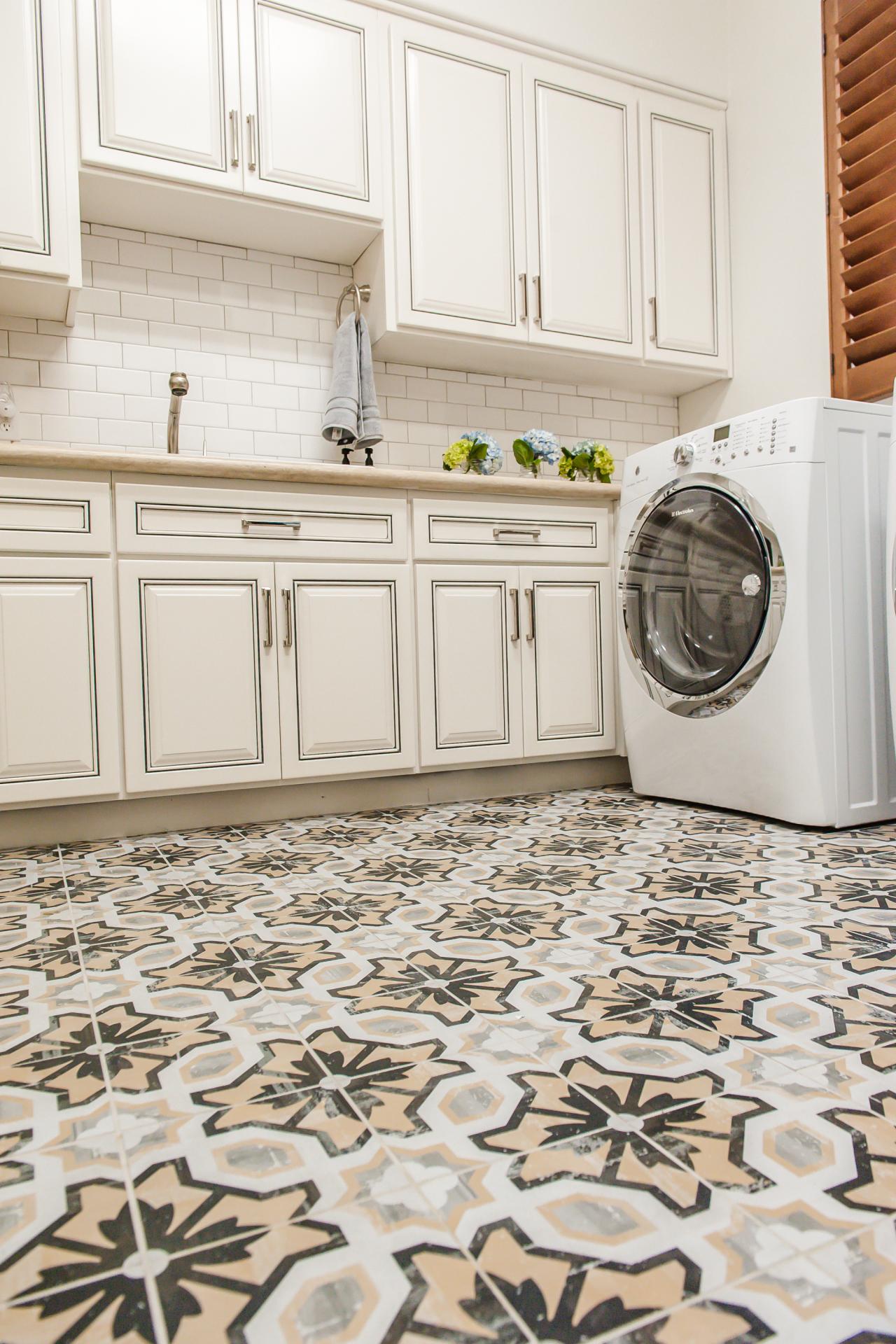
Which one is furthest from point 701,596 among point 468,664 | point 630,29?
point 630,29

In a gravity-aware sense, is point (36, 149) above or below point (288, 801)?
above

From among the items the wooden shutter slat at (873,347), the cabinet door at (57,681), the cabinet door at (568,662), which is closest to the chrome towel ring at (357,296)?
A: the cabinet door at (568,662)

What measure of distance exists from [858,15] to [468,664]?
7.51ft

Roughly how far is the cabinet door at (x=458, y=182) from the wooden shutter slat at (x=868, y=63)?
3.31 feet

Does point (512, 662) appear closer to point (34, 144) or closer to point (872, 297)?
point (872, 297)

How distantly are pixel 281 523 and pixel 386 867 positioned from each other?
3.29ft

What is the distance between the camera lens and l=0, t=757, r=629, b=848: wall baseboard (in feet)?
7.57

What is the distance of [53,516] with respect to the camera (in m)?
2.21

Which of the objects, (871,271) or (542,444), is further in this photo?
(542,444)

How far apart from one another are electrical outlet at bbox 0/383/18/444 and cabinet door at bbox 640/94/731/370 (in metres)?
2.09

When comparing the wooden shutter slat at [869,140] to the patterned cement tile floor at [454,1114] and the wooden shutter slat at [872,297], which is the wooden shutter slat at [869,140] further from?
the patterned cement tile floor at [454,1114]

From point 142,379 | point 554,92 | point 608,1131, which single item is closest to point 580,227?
point 554,92

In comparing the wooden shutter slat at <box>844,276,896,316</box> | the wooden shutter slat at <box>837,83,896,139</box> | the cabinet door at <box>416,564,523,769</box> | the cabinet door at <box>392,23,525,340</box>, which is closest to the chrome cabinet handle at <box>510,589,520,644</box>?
the cabinet door at <box>416,564,523,769</box>

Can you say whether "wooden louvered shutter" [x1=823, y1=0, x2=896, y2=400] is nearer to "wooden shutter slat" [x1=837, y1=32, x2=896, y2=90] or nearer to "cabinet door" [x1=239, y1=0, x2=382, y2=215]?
"wooden shutter slat" [x1=837, y1=32, x2=896, y2=90]
